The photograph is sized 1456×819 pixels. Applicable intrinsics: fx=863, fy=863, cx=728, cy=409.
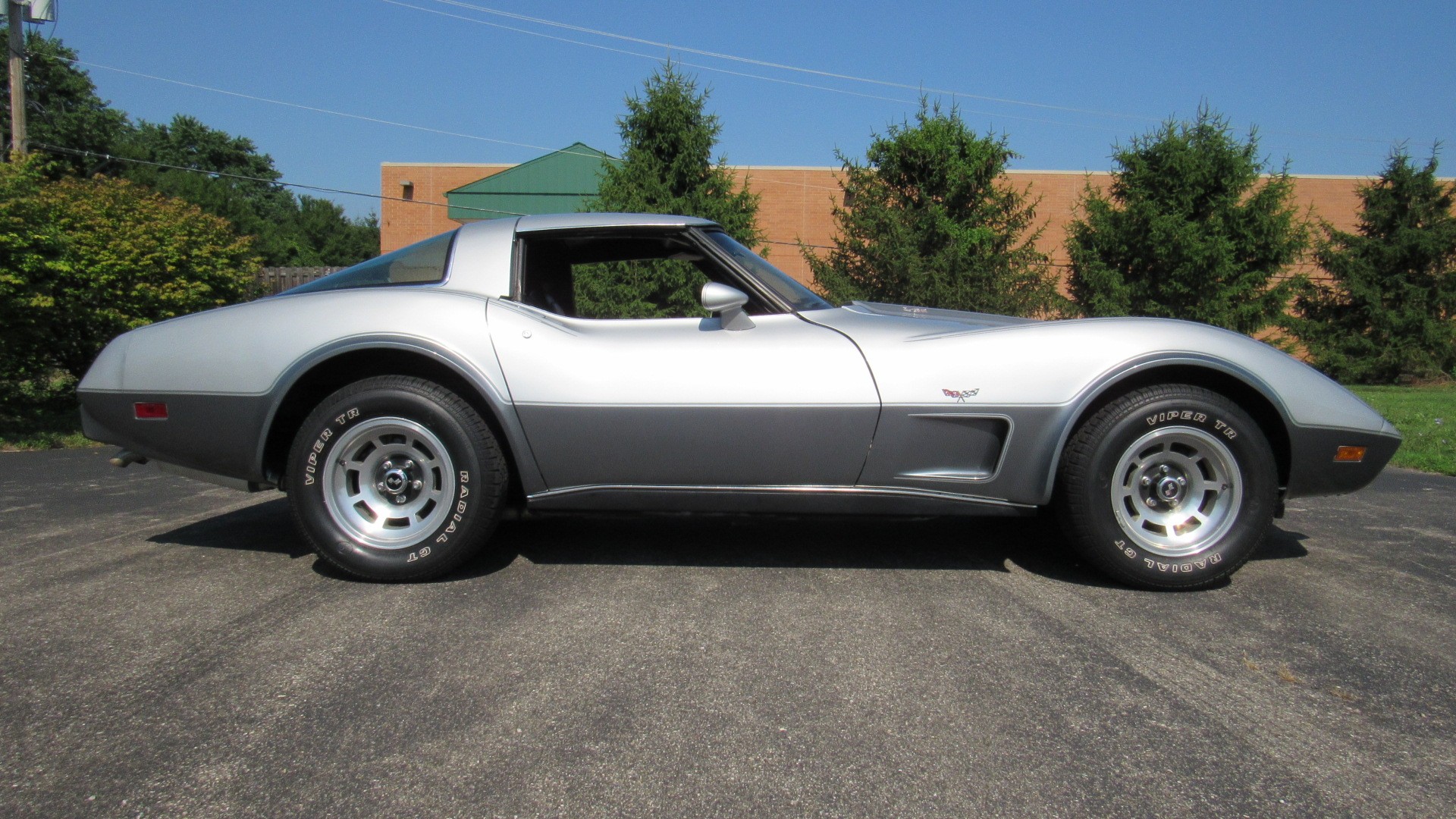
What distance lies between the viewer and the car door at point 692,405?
3135 mm

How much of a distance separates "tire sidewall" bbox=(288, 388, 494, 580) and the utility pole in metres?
13.5

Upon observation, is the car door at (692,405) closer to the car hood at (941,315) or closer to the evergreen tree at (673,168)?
the car hood at (941,315)

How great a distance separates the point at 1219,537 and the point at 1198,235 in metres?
13.8

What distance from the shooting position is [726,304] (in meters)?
3.16

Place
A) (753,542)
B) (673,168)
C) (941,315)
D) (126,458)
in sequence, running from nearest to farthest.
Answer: (126,458), (941,315), (753,542), (673,168)

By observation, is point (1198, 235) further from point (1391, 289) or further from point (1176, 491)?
point (1176, 491)

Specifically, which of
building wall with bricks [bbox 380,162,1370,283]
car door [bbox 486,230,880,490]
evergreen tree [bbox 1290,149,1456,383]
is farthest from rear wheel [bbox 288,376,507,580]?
building wall with bricks [bbox 380,162,1370,283]

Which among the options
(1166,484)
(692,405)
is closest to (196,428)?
(692,405)

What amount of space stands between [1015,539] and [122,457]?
Answer: 3765 mm

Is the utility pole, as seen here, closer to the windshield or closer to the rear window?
the rear window

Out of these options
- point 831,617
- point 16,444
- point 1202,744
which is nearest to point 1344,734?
point 1202,744

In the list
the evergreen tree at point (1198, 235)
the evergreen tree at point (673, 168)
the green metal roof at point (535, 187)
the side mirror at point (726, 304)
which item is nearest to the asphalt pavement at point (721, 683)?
the side mirror at point (726, 304)

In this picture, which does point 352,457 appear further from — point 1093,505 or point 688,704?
point 1093,505

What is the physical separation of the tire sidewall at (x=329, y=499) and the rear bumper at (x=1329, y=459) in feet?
9.71
